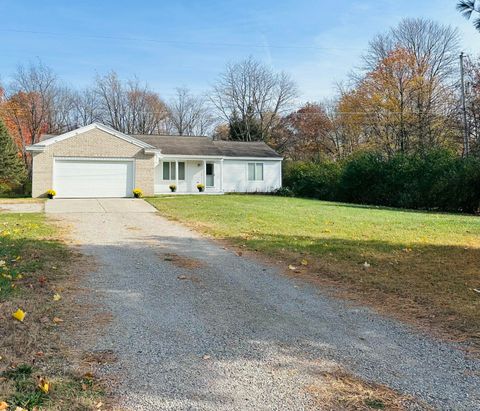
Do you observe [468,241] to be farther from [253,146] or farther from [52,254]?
[253,146]

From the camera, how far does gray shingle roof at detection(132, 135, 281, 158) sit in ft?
95.7

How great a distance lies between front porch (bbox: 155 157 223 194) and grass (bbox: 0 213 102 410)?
2104 centimetres

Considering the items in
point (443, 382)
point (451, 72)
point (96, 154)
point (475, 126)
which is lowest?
point (443, 382)

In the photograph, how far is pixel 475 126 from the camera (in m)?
26.6

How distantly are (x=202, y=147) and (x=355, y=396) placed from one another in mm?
28158

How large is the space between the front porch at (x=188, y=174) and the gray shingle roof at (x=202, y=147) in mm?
614

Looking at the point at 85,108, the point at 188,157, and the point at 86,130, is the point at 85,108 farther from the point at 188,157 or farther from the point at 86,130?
the point at 86,130

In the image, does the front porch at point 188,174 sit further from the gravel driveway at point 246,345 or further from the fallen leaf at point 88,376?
the fallen leaf at point 88,376

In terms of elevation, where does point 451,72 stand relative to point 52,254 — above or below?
above

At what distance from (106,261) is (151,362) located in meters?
4.18

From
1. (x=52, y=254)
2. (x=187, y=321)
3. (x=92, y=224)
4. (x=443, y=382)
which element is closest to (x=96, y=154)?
(x=92, y=224)

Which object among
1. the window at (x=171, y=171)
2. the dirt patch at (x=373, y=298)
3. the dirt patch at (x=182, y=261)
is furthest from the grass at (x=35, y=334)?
the window at (x=171, y=171)

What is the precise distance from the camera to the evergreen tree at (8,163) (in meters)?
29.2

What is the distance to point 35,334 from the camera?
3736 mm
